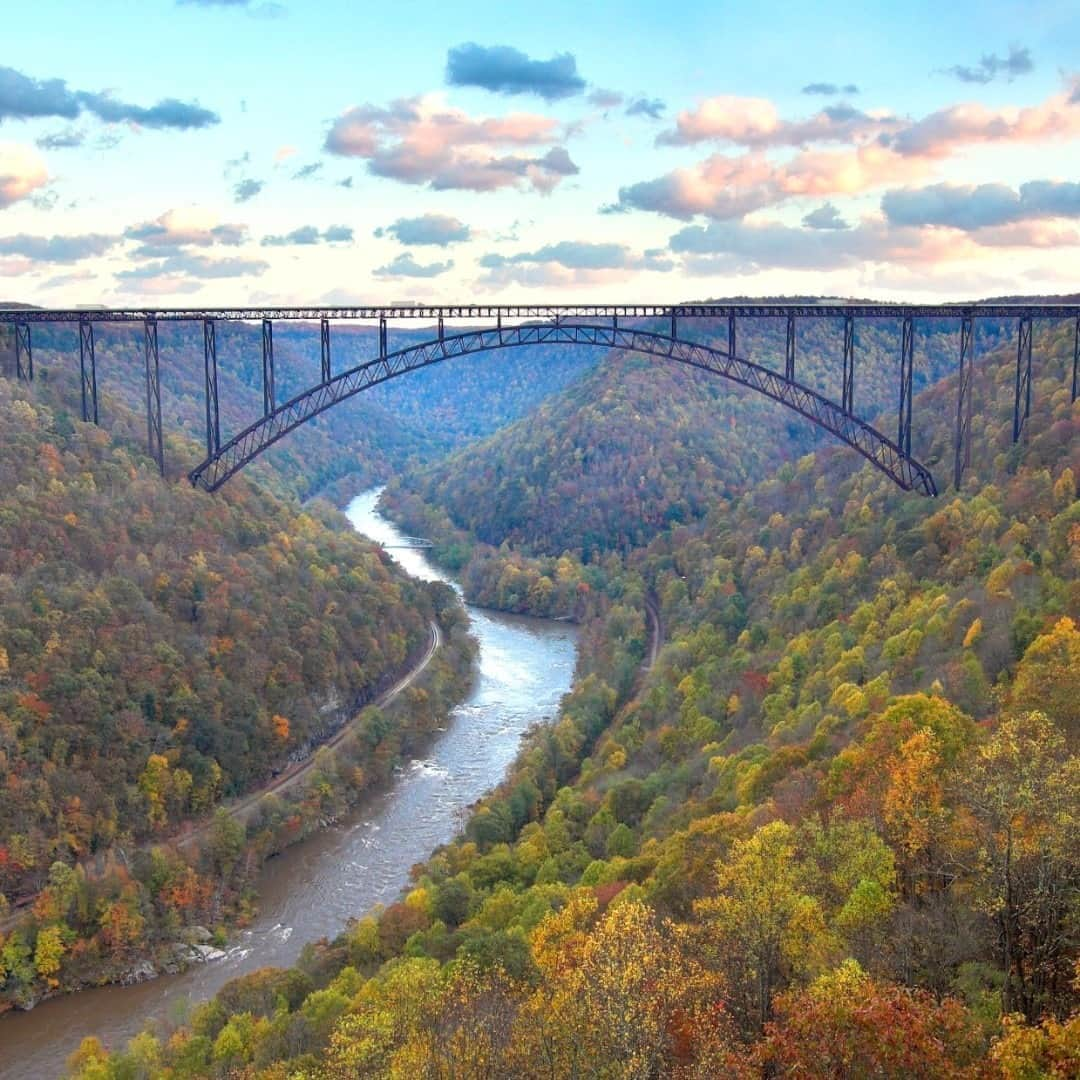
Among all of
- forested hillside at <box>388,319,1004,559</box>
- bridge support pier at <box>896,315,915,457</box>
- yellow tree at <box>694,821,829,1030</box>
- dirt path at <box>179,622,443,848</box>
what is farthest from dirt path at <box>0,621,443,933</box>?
forested hillside at <box>388,319,1004,559</box>

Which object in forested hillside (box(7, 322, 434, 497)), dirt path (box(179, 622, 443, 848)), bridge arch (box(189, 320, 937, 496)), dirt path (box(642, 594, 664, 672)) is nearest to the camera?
dirt path (box(179, 622, 443, 848))

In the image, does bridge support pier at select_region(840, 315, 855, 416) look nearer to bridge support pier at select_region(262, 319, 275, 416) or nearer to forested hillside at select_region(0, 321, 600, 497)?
forested hillside at select_region(0, 321, 600, 497)

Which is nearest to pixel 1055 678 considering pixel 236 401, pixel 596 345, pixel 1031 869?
pixel 1031 869

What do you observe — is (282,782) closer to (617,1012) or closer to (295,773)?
(295,773)

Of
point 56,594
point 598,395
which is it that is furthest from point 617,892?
point 598,395

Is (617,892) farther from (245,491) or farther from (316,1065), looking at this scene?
(245,491)

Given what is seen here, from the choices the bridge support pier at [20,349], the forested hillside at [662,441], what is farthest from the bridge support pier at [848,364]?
the forested hillside at [662,441]
